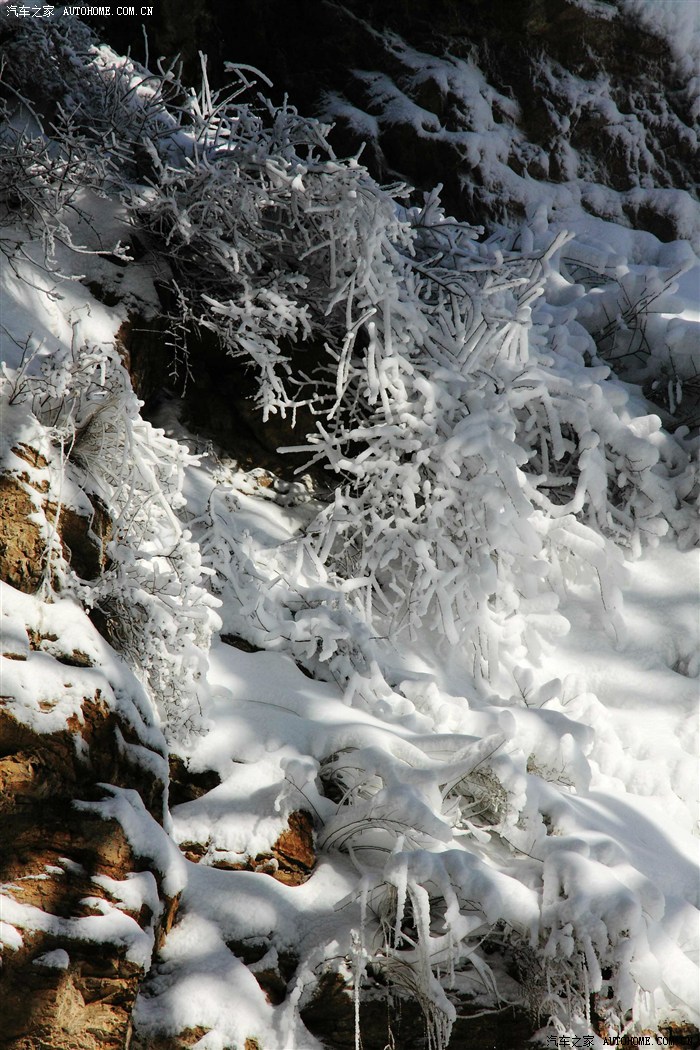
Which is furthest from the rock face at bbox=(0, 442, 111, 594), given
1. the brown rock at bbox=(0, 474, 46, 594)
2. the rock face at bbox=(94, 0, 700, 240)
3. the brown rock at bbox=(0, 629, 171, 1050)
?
the rock face at bbox=(94, 0, 700, 240)

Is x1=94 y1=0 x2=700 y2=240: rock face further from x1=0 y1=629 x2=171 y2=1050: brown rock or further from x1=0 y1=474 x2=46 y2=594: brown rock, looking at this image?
x1=0 y1=629 x2=171 y2=1050: brown rock

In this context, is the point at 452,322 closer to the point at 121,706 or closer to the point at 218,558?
the point at 218,558

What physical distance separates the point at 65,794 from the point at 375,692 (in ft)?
4.09

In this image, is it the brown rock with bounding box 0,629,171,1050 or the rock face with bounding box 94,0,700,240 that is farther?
the rock face with bounding box 94,0,700,240

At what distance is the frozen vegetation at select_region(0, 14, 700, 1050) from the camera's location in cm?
200

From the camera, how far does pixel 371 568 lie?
3471 mm

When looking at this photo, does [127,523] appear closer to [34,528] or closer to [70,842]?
[34,528]

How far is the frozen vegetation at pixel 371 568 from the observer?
6.56 ft

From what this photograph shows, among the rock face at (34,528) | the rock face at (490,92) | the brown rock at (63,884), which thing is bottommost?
the brown rock at (63,884)

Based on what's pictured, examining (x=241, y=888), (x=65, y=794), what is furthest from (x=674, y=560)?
(x=65, y=794)

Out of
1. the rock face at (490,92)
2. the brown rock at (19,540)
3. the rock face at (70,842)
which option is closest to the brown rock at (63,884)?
the rock face at (70,842)

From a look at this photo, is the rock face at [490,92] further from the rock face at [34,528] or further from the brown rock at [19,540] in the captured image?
the brown rock at [19,540]

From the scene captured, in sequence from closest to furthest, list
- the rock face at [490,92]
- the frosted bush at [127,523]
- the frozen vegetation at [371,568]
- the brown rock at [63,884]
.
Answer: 1. the brown rock at [63,884]
2. the frozen vegetation at [371,568]
3. the frosted bush at [127,523]
4. the rock face at [490,92]

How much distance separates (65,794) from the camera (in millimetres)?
1818
